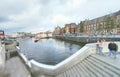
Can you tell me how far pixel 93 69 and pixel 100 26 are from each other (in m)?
85.3

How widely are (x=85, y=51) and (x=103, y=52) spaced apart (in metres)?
2.18

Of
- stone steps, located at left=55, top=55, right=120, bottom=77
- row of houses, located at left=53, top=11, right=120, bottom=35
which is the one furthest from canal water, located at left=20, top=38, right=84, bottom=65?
stone steps, located at left=55, top=55, right=120, bottom=77

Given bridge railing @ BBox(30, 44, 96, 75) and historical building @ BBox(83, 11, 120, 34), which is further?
historical building @ BBox(83, 11, 120, 34)

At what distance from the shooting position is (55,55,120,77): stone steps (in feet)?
41.1

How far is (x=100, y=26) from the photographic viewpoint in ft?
321

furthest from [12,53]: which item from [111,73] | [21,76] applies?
[111,73]

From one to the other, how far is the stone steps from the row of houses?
192ft

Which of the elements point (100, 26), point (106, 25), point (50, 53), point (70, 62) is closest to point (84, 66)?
point (70, 62)

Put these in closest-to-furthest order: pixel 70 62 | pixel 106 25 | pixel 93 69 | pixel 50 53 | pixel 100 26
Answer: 1. pixel 93 69
2. pixel 70 62
3. pixel 50 53
4. pixel 106 25
5. pixel 100 26

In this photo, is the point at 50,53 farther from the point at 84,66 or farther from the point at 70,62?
the point at 84,66

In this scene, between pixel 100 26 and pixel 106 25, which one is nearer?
pixel 106 25

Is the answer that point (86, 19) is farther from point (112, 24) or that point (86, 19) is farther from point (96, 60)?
point (96, 60)

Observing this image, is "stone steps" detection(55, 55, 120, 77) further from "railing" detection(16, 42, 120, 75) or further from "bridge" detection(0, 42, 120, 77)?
"railing" detection(16, 42, 120, 75)

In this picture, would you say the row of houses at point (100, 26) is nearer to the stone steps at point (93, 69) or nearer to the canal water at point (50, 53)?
the canal water at point (50, 53)
